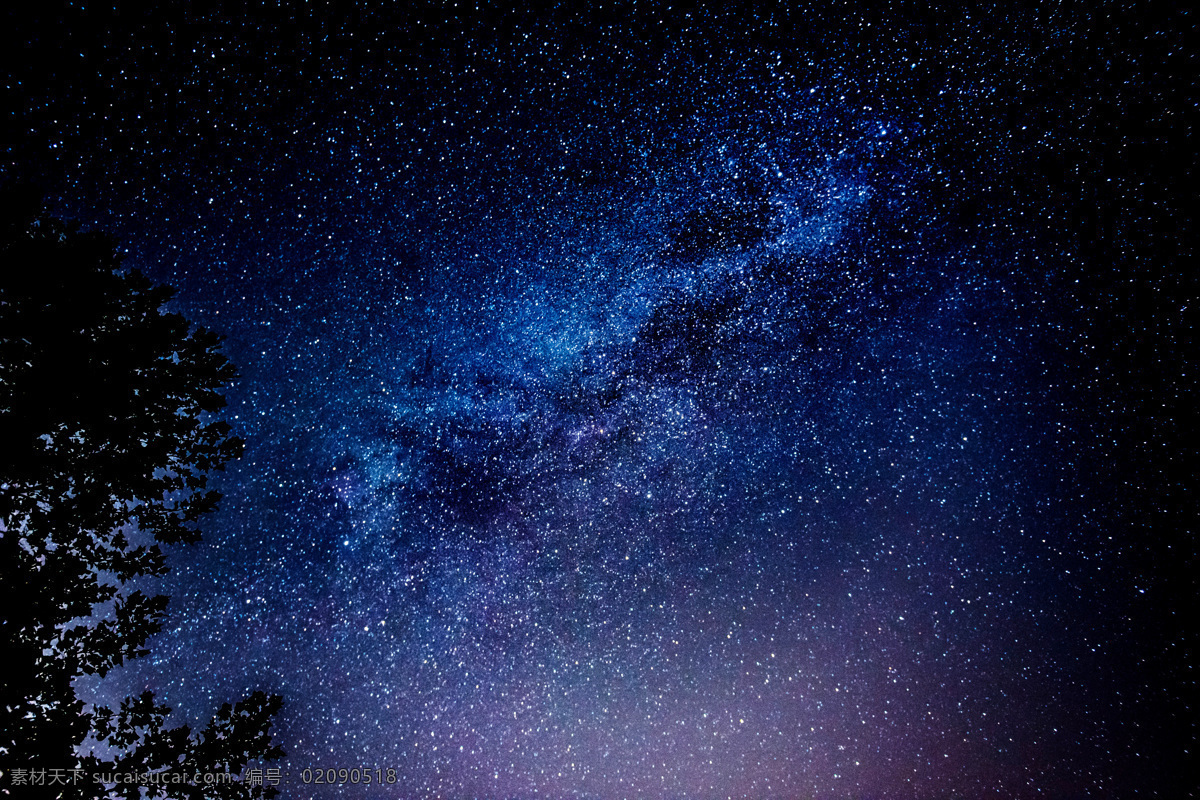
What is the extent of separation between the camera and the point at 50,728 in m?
2.17

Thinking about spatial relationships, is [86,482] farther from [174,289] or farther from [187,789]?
[187,789]

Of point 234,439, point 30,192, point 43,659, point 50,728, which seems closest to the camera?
point 50,728

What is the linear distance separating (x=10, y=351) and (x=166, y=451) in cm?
80

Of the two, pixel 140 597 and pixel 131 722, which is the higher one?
pixel 140 597

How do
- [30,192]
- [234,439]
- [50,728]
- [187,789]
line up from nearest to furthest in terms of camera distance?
1. [50,728]
2. [187,789]
3. [30,192]
4. [234,439]

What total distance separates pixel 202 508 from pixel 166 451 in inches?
15.3

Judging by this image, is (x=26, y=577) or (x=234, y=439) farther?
(x=234, y=439)

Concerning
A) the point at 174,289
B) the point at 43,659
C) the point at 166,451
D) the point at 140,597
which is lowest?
the point at 43,659

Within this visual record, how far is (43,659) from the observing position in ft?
7.57

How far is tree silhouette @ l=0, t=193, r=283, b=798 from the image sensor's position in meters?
2.25

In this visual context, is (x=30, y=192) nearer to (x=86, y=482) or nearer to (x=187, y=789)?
(x=86, y=482)

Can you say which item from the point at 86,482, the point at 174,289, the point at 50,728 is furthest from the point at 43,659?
the point at 174,289

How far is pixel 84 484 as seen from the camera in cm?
267

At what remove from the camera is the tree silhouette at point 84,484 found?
2.25 metres
